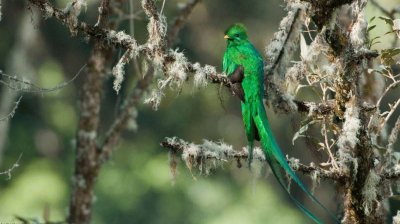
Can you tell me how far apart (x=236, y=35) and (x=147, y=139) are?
8.64 meters

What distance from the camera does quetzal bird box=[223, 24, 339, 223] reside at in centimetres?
271

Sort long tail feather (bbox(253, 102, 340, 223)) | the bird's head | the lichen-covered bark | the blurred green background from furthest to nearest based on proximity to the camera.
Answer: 1. the blurred green background
2. the lichen-covered bark
3. the bird's head
4. long tail feather (bbox(253, 102, 340, 223))

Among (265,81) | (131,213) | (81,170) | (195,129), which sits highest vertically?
(195,129)

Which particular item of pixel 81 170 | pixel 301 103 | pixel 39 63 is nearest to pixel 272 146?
pixel 301 103

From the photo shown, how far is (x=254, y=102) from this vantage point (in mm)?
2949

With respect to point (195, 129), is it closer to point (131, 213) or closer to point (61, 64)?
point (131, 213)

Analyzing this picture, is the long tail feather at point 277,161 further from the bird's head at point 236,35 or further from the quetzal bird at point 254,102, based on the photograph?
the bird's head at point 236,35

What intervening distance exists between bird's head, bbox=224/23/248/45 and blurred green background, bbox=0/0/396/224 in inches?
294

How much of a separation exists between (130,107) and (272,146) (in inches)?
85.5

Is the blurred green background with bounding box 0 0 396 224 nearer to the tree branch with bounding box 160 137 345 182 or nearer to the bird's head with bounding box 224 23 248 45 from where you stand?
the bird's head with bounding box 224 23 248 45

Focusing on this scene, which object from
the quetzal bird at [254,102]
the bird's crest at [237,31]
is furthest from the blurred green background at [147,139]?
the quetzal bird at [254,102]

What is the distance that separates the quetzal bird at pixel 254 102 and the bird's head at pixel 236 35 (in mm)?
31

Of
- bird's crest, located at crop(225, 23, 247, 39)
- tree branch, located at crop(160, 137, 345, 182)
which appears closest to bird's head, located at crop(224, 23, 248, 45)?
bird's crest, located at crop(225, 23, 247, 39)

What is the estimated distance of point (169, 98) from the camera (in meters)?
3.14
